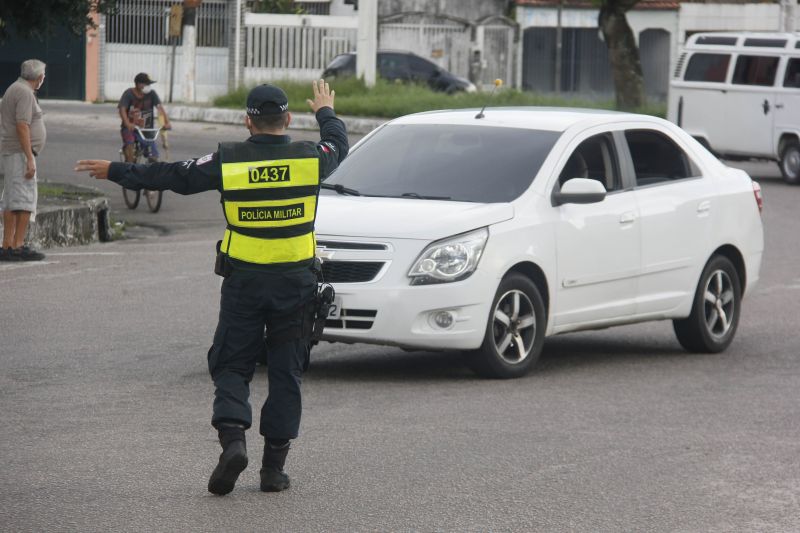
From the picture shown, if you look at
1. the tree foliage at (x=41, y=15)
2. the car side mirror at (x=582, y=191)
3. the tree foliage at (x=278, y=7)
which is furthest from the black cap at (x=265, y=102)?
the tree foliage at (x=278, y=7)

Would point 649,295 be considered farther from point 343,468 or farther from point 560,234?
point 343,468

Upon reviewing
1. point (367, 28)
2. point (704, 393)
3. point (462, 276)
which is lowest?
point (704, 393)

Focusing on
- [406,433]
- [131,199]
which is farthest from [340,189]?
[131,199]

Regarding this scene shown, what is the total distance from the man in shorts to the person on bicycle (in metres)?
4.96

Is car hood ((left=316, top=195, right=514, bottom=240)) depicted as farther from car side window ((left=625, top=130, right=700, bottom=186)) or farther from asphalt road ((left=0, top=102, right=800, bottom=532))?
car side window ((left=625, top=130, right=700, bottom=186))

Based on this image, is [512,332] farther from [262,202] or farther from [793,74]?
[793,74]

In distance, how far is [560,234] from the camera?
1009cm

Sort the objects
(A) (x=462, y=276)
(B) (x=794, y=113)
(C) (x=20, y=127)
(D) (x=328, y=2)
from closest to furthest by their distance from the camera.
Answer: (A) (x=462, y=276), (C) (x=20, y=127), (B) (x=794, y=113), (D) (x=328, y=2)

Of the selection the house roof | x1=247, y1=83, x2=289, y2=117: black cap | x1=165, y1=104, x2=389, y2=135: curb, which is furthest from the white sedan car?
the house roof

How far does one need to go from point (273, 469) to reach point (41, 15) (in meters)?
14.1

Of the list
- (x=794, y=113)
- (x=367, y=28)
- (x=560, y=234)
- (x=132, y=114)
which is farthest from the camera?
(x=367, y=28)

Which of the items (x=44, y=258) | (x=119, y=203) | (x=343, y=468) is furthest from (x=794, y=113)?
(x=343, y=468)

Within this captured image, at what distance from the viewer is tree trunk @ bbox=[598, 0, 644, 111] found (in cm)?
3575

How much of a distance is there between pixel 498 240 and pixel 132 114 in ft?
38.3
